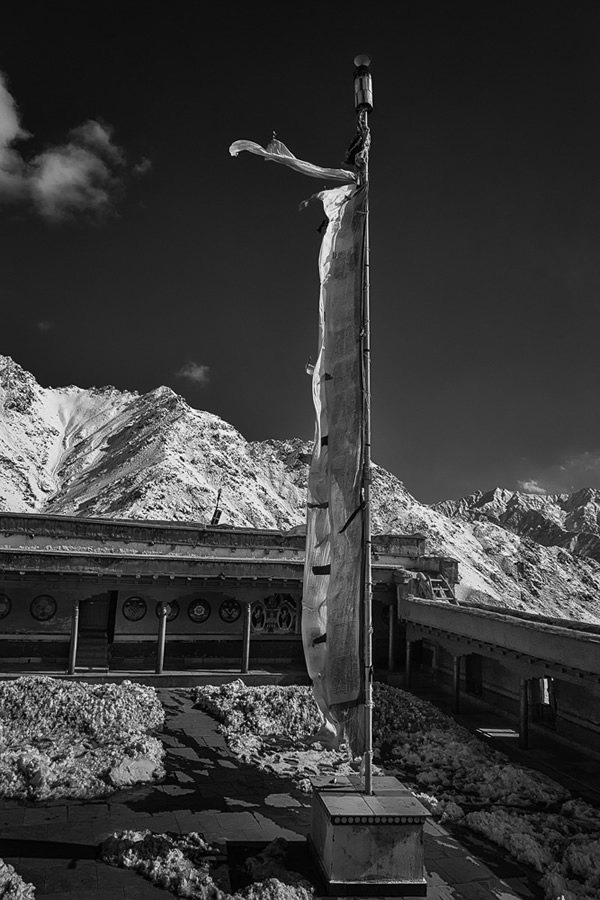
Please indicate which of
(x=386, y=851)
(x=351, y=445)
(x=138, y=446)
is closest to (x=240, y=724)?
(x=386, y=851)

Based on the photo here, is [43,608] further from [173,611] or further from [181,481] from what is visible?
[181,481]

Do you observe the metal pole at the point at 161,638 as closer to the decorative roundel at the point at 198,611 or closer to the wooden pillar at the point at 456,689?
the decorative roundel at the point at 198,611

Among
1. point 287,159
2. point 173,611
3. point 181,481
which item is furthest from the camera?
point 181,481

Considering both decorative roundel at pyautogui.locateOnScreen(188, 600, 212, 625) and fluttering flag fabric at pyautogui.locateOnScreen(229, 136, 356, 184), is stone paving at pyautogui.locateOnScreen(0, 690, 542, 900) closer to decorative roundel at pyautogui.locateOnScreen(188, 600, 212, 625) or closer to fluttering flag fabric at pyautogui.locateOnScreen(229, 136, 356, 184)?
decorative roundel at pyautogui.locateOnScreen(188, 600, 212, 625)

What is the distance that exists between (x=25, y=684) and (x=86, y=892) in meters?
10.1

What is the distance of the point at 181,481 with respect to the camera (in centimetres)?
11919

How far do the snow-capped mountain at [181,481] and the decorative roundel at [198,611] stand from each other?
78976 millimetres

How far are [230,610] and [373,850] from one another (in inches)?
657

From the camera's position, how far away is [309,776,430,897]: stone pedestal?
839 cm

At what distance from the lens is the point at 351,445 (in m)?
9.90

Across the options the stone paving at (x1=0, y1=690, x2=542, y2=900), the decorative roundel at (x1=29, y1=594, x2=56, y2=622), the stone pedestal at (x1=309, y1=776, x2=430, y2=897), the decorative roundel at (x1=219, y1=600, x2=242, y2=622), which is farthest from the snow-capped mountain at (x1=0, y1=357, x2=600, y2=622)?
the stone pedestal at (x1=309, y1=776, x2=430, y2=897)

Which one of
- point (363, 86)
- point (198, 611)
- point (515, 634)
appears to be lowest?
point (198, 611)

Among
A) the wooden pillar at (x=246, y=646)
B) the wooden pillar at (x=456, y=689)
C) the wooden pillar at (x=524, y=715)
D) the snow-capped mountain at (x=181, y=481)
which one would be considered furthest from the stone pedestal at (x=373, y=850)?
the snow-capped mountain at (x=181, y=481)

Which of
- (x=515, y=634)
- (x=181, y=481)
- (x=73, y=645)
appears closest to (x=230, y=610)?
(x=73, y=645)
